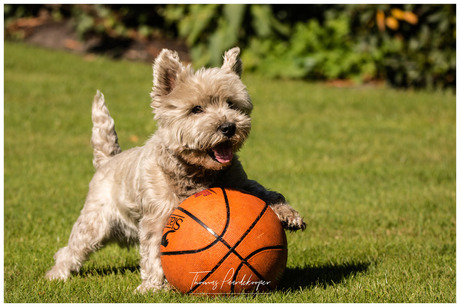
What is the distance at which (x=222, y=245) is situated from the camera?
480 cm

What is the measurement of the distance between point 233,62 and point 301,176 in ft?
16.0

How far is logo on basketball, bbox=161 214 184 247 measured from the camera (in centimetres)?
500

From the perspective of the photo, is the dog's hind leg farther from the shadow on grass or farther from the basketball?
the shadow on grass

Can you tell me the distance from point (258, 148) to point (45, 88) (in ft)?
20.8

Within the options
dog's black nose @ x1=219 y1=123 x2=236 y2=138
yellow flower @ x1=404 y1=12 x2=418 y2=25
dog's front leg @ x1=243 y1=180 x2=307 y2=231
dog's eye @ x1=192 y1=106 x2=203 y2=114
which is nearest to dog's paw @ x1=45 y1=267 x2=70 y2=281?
dog's front leg @ x1=243 y1=180 x2=307 y2=231

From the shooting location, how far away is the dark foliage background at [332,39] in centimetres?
1609

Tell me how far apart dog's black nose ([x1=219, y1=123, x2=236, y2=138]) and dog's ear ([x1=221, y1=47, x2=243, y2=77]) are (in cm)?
63

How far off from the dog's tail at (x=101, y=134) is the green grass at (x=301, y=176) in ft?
3.48

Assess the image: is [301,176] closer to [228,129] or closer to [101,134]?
[101,134]

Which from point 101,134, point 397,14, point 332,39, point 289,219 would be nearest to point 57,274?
point 101,134

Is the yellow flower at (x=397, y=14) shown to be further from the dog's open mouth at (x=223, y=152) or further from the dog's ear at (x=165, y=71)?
the dog's open mouth at (x=223, y=152)

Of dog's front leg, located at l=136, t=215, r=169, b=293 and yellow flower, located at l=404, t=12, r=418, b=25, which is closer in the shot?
dog's front leg, located at l=136, t=215, r=169, b=293

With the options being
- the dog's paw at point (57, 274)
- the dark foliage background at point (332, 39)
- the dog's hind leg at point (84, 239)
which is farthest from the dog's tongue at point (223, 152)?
the dark foliage background at point (332, 39)

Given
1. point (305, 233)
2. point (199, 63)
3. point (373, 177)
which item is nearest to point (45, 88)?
point (199, 63)
